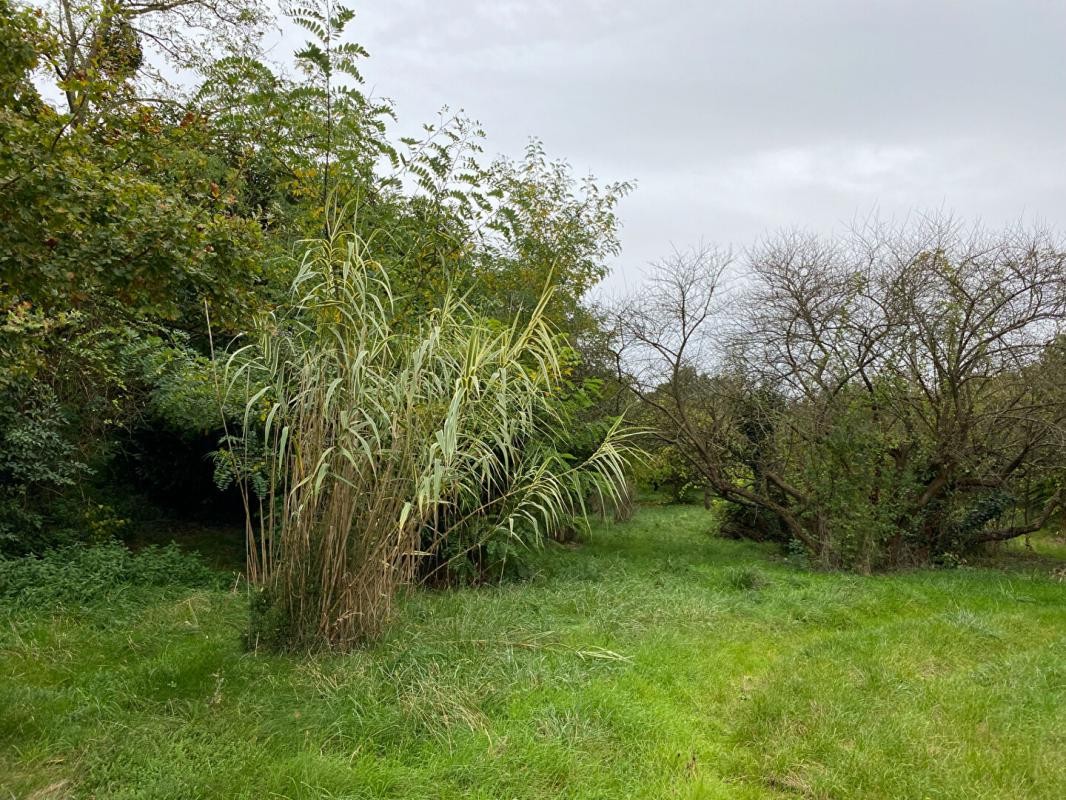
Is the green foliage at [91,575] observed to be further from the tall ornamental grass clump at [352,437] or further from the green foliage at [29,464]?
the tall ornamental grass clump at [352,437]

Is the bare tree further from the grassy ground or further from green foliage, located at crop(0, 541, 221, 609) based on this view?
green foliage, located at crop(0, 541, 221, 609)

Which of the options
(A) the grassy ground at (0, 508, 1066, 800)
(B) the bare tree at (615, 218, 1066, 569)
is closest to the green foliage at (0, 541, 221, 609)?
(A) the grassy ground at (0, 508, 1066, 800)

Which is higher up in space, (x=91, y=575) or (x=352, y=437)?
(x=352, y=437)

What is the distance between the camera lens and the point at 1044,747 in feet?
8.34

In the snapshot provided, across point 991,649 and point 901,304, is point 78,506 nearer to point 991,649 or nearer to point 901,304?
point 991,649

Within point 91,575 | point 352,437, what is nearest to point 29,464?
point 91,575

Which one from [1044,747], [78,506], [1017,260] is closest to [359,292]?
[1044,747]

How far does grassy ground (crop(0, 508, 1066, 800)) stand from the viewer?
2127mm

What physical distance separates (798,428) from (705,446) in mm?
1122

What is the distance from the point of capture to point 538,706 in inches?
103

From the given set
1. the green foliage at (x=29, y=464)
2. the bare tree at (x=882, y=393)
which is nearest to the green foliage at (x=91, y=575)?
the green foliage at (x=29, y=464)

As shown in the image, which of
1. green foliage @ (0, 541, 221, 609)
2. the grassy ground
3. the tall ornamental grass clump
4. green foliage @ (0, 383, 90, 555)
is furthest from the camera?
green foliage @ (0, 383, 90, 555)

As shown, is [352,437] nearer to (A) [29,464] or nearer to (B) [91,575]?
(B) [91,575]

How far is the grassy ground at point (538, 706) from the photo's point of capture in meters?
2.13
